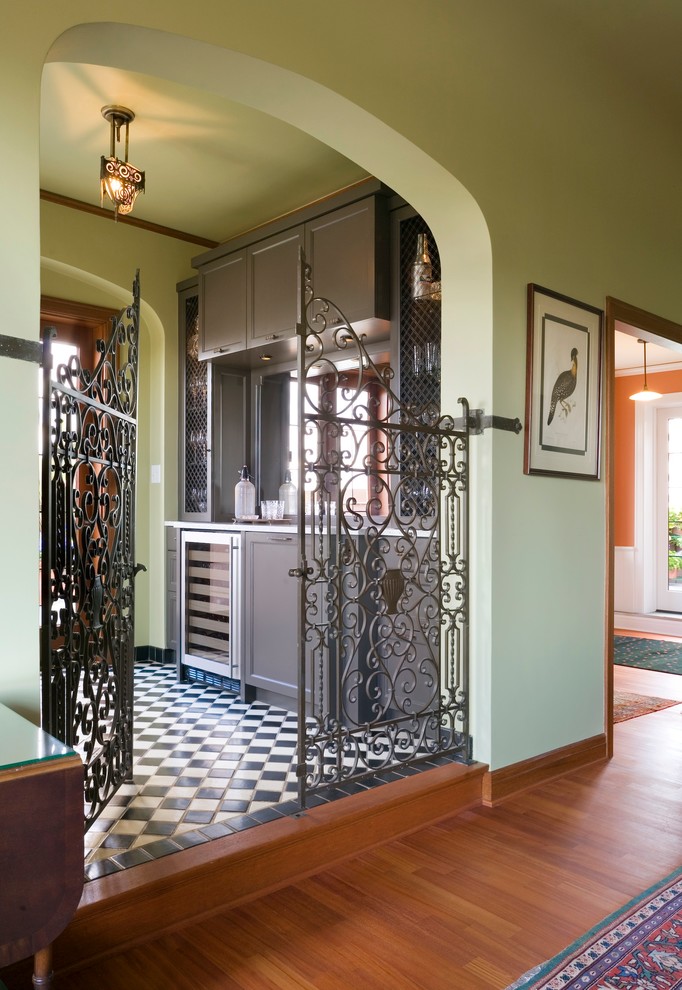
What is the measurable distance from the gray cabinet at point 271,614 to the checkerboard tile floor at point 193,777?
17cm

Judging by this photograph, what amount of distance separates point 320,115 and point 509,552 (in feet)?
5.77

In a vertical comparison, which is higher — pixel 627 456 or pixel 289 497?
pixel 627 456

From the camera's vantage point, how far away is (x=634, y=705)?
456cm

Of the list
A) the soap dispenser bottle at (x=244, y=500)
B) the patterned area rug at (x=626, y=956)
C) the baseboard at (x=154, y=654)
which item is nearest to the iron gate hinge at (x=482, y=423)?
the patterned area rug at (x=626, y=956)

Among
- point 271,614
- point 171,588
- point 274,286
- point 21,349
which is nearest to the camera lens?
point 21,349

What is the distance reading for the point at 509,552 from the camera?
3.04 metres

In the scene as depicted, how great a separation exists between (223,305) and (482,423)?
2.29 m

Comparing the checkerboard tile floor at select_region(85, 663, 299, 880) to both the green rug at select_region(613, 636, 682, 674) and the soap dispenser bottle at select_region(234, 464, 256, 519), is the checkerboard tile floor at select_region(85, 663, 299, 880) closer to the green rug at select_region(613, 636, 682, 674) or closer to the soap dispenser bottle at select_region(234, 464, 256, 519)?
the soap dispenser bottle at select_region(234, 464, 256, 519)

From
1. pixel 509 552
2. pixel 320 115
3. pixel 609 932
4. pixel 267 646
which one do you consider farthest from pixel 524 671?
pixel 320 115

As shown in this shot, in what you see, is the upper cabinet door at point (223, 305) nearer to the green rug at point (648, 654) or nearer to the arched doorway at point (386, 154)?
the arched doorway at point (386, 154)

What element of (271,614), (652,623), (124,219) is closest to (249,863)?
(271,614)

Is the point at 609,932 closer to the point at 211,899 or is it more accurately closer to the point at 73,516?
the point at 211,899

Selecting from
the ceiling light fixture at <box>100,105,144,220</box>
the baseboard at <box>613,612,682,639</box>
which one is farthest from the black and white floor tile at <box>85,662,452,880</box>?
the baseboard at <box>613,612,682,639</box>

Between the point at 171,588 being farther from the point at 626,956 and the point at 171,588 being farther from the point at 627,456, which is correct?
the point at 627,456
